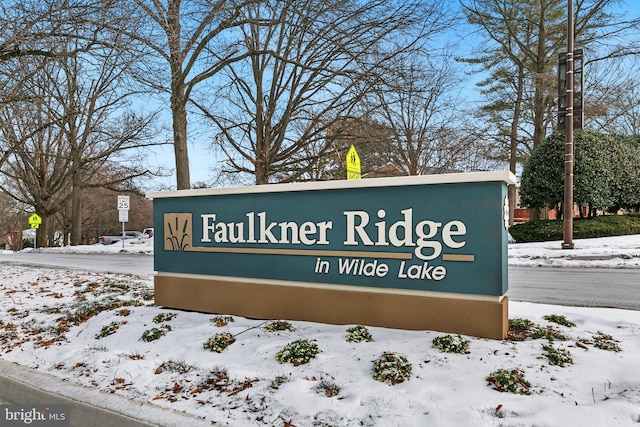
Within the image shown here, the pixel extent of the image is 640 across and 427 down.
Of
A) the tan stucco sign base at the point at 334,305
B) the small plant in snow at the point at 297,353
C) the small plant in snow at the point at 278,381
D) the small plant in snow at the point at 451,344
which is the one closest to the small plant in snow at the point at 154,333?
the tan stucco sign base at the point at 334,305

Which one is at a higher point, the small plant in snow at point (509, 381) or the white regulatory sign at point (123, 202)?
the white regulatory sign at point (123, 202)

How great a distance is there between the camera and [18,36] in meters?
7.24

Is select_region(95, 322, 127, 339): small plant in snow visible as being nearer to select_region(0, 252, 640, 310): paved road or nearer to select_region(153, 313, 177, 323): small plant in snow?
select_region(153, 313, 177, 323): small plant in snow

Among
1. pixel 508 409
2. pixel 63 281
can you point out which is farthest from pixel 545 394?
pixel 63 281

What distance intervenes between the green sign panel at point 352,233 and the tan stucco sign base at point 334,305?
0.12 metres

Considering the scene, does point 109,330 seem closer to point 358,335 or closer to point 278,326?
point 278,326

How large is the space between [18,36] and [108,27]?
1352 millimetres

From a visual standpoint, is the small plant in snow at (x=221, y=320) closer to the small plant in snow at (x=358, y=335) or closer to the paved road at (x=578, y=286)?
the small plant in snow at (x=358, y=335)

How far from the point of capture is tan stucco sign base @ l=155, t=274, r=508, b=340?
4129 mm

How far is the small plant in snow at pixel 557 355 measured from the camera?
11.5 ft

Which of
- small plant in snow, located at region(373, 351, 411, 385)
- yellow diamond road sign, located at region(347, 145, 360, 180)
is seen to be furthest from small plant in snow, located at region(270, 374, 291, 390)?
yellow diamond road sign, located at region(347, 145, 360, 180)

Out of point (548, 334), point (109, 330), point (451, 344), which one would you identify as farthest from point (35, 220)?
point (548, 334)

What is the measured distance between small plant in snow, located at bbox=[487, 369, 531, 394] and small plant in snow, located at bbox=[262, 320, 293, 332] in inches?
84.6

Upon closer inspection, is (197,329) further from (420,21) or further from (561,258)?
(561,258)
